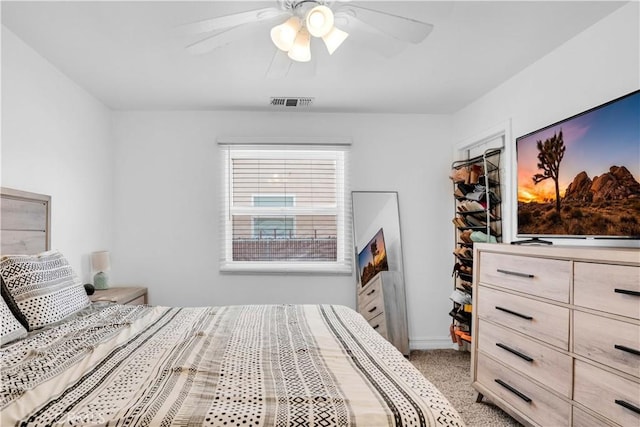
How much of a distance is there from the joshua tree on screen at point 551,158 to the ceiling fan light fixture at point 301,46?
1.53 meters

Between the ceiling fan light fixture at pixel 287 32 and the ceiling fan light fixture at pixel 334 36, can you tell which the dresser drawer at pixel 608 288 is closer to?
the ceiling fan light fixture at pixel 334 36

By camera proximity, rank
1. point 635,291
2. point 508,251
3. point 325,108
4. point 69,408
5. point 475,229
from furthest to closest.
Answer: point 325,108 → point 475,229 → point 508,251 → point 635,291 → point 69,408

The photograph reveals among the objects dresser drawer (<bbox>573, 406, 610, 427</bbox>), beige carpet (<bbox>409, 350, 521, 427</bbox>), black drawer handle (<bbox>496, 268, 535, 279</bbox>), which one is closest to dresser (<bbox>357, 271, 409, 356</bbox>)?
beige carpet (<bbox>409, 350, 521, 427</bbox>)

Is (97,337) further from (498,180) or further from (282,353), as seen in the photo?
(498,180)

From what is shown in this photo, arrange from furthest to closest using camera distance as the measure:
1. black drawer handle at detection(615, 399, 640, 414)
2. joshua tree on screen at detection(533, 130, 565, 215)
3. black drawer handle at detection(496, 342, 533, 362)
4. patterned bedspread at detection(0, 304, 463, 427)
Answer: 1. joshua tree on screen at detection(533, 130, 565, 215)
2. black drawer handle at detection(496, 342, 533, 362)
3. black drawer handle at detection(615, 399, 640, 414)
4. patterned bedspread at detection(0, 304, 463, 427)

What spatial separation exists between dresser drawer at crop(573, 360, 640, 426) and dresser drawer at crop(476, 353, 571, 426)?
15 cm

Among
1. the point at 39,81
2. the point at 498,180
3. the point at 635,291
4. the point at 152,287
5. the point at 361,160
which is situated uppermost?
the point at 39,81

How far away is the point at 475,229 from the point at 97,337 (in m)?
2.94

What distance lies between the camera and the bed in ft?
3.77

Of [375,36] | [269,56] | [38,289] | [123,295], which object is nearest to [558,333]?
[375,36]

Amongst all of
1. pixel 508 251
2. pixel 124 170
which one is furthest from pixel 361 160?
pixel 124 170

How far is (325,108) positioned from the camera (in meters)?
4.00

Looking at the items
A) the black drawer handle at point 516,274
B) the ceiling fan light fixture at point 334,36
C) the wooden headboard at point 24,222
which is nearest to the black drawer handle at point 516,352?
the black drawer handle at point 516,274

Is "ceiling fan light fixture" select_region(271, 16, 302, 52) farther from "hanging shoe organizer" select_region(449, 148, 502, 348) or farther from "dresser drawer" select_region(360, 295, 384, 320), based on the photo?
"dresser drawer" select_region(360, 295, 384, 320)
